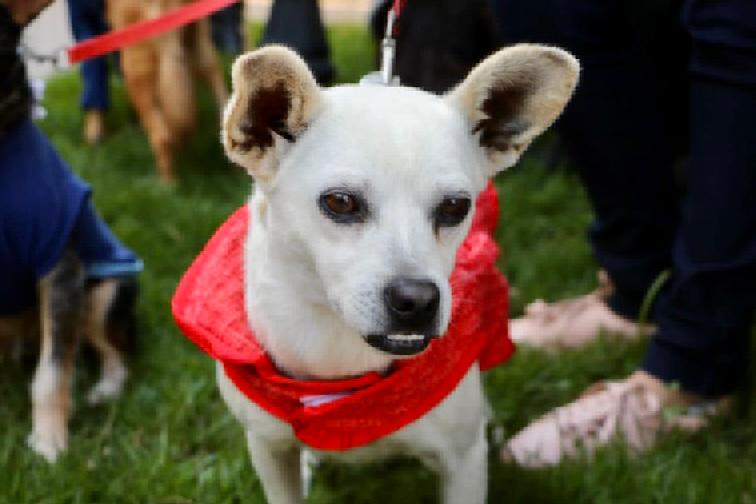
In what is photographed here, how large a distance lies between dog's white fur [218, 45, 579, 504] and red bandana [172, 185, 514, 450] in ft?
0.12

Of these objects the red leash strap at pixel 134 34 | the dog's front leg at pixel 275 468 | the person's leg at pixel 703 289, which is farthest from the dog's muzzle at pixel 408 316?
the red leash strap at pixel 134 34

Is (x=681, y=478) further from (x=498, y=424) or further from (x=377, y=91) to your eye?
(x=377, y=91)

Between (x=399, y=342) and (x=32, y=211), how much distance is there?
3.68 feet

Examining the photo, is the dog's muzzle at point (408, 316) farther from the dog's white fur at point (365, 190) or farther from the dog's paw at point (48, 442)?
the dog's paw at point (48, 442)

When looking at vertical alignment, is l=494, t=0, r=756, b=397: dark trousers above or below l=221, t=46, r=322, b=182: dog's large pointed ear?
below

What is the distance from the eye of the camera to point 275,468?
1.88 metres

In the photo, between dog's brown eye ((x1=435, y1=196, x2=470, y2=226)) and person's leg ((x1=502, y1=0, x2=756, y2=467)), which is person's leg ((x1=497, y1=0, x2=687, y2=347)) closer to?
person's leg ((x1=502, y1=0, x2=756, y2=467))

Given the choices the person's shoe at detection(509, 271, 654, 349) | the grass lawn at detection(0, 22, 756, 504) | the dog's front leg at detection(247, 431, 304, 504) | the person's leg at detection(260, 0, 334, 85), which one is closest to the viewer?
the dog's front leg at detection(247, 431, 304, 504)

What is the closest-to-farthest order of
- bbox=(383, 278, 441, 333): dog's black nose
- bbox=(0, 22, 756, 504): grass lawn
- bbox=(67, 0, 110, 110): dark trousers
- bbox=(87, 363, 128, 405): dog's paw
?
1. bbox=(383, 278, 441, 333): dog's black nose
2. bbox=(0, 22, 756, 504): grass lawn
3. bbox=(87, 363, 128, 405): dog's paw
4. bbox=(67, 0, 110, 110): dark trousers

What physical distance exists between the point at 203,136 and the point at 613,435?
→ 8.93ft

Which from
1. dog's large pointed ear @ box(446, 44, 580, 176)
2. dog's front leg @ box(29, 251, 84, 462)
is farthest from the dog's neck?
dog's front leg @ box(29, 251, 84, 462)

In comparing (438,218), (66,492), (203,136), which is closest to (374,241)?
(438,218)

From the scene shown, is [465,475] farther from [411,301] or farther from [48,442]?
[48,442]

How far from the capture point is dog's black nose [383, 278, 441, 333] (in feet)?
4.60
